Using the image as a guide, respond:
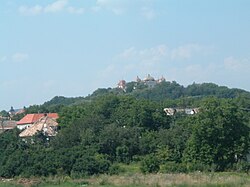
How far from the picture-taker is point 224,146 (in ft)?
137

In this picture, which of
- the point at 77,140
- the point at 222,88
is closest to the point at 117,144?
the point at 77,140

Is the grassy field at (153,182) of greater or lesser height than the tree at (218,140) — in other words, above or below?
below

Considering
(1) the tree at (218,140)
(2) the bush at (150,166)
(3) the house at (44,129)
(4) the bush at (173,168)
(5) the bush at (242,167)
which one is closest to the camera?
(4) the bush at (173,168)

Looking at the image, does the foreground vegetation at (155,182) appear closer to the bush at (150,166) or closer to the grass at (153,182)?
the grass at (153,182)

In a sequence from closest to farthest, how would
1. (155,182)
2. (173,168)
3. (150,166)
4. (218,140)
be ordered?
1. (155,182)
2. (173,168)
3. (150,166)
4. (218,140)

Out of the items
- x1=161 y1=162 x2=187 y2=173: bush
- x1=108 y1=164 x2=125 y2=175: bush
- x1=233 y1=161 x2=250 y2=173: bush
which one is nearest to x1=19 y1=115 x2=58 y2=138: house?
x1=108 y1=164 x2=125 y2=175: bush

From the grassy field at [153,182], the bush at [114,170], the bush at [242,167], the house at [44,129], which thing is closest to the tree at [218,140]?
the bush at [242,167]

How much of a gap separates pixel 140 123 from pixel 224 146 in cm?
2450

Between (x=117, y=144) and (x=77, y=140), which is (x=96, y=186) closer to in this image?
(x=117, y=144)

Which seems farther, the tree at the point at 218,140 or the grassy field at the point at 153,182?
the tree at the point at 218,140

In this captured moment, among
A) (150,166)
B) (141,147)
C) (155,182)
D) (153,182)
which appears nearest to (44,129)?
(141,147)

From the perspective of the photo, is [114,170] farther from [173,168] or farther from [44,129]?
[44,129]

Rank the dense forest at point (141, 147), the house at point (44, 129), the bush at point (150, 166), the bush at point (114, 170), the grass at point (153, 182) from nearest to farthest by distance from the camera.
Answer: the grass at point (153, 182), the bush at point (114, 170), the dense forest at point (141, 147), the bush at point (150, 166), the house at point (44, 129)

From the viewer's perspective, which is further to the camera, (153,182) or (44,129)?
(44,129)
